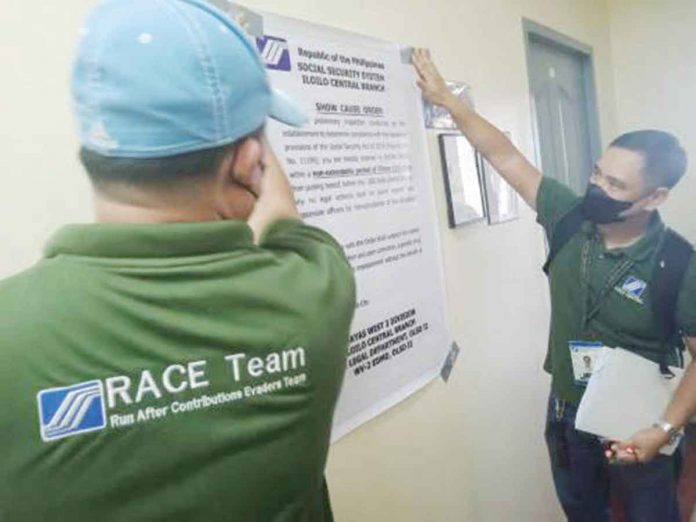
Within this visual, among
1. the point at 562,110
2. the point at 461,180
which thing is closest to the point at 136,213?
the point at 461,180

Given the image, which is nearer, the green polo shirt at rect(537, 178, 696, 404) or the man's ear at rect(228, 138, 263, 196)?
the man's ear at rect(228, 138, 263, 196)

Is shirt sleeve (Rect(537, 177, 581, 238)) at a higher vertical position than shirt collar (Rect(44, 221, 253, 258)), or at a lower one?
lower

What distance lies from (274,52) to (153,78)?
680 millimetres

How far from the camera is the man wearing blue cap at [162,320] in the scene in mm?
536

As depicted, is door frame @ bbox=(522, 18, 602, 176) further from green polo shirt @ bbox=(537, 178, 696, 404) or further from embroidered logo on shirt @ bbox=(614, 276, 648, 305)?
embroidered logo on shirt @ bbox=(614, 276, 648, 305)

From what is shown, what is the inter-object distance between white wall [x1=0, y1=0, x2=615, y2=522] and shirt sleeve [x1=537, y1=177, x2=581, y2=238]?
0.76ft

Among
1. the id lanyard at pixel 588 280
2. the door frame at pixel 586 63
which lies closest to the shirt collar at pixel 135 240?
the id lanyard at pixel 588 280

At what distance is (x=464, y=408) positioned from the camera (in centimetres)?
188

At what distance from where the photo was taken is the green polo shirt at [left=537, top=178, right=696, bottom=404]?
1624 mm

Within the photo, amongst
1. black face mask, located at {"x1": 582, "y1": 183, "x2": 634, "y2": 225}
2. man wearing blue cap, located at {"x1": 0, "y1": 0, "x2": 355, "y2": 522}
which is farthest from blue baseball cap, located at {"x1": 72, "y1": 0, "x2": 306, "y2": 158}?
black face mask, located at {"x1": 582, "y1": 183, "x2": 634, "y2": 225}

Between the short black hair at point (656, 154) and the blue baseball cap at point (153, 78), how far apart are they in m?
1.44

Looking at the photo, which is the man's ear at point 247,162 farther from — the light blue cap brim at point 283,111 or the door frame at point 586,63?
the door frame at point 586,63

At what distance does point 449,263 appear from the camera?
1.81 meters

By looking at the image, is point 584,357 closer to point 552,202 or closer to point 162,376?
point 552,202
